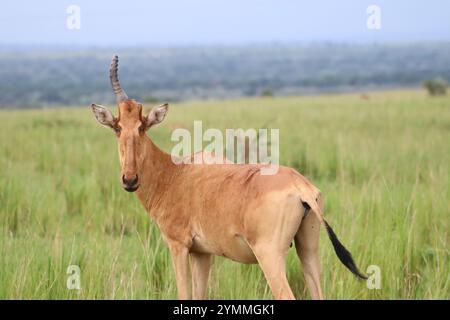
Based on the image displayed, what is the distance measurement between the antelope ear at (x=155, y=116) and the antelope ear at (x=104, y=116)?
7.5 inches

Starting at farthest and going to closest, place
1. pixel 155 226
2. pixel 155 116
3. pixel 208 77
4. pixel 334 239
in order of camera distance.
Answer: pixel 208 77, pixel 155 226, pixel 155 116, pixel 334 239

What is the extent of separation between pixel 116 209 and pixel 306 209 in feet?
17.9

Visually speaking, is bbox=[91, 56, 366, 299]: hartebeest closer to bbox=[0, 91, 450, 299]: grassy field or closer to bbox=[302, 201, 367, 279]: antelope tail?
bbox=[302, 201, 367, 279]: antelope tail

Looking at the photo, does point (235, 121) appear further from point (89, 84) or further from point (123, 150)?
point (89, 84)

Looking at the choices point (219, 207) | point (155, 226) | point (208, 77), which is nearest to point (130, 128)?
point (219, 207)

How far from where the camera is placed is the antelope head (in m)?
4.62

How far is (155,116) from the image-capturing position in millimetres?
4855

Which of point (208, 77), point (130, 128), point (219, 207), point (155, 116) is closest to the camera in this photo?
point (219, 207)

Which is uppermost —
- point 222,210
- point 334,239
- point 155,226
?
point 222,210

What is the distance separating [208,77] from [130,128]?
102 meters

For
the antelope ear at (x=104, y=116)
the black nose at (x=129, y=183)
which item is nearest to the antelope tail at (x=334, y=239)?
the black nose at (x=129, y=183)

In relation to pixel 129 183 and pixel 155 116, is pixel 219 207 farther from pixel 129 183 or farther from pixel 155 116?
pixel 155 116

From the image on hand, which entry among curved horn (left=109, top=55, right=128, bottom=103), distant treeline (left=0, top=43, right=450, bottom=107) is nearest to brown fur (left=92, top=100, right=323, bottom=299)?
curved horn (left=109, top=55, right=128, bottom=103)

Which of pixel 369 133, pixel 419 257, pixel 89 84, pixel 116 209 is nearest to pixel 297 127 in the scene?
pixel 369 133
